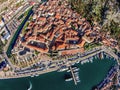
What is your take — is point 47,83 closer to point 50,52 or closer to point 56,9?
point 50,52

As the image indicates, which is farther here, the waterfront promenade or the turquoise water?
the waterfront promenade

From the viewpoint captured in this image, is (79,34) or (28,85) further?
(79,34)

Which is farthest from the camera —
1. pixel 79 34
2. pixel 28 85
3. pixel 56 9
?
pixel 56 9

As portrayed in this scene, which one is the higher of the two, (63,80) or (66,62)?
(66,62)

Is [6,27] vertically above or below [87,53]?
above

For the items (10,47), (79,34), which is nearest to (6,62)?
(10,47)

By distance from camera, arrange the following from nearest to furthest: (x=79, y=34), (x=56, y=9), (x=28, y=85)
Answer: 1. (x=28, y=85)
2. (x=79, y=34)
3. (x=56, y=9)

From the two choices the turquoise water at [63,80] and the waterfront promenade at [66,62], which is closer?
the turquoise water at [63,80]

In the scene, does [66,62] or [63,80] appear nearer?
[63,80]
